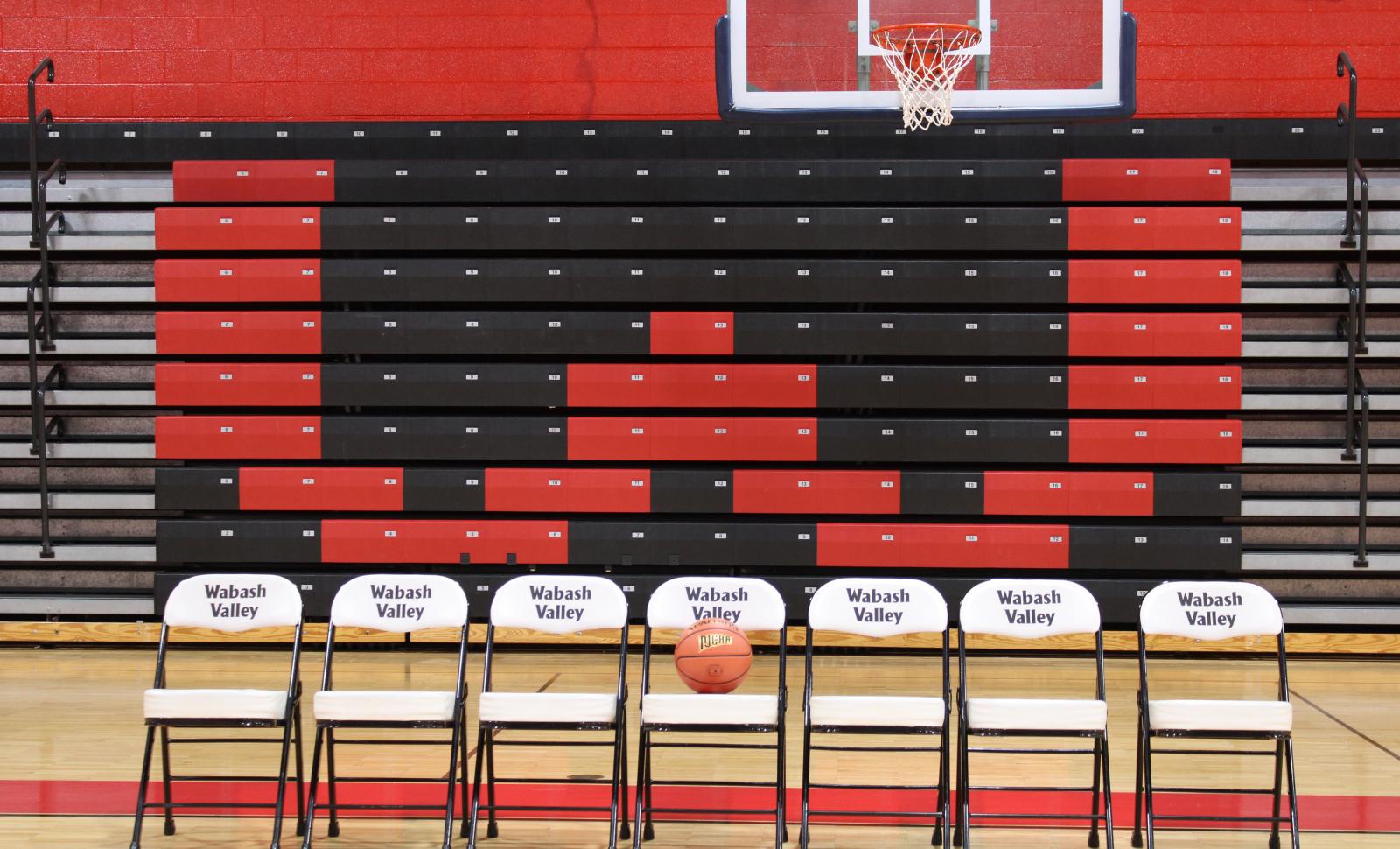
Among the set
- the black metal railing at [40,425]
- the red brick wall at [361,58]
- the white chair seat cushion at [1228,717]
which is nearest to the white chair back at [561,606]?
the white chair seat cushion at [1228,717]

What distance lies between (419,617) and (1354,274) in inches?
236

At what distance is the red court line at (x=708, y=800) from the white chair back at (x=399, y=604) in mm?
684

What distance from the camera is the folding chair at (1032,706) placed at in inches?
164

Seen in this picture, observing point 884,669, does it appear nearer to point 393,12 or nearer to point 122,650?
point 122,650

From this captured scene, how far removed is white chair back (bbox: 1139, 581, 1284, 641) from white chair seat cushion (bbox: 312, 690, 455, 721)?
250 centimetres

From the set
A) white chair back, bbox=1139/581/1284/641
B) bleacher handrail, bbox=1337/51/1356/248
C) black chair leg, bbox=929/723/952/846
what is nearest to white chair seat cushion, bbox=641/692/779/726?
black chair leg, bbox=929/723/952/846

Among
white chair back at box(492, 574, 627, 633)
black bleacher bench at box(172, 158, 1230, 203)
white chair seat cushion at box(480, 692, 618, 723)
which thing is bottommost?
white chair seat cushion at box(480, 692, 618, 723)

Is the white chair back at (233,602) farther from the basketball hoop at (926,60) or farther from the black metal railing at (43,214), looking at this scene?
the black metal railing at (43,214)

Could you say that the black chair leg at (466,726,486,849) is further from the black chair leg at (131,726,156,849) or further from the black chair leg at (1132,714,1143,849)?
the black chair leg at (1132,714,1143,849)

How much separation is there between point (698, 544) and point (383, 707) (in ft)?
11.1

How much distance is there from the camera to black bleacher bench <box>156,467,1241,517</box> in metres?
7.43

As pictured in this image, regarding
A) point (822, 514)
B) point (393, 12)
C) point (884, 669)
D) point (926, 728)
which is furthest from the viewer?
point (393, 12)

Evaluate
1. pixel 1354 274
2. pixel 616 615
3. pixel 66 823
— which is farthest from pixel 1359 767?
pixel 66 823

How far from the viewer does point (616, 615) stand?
4797 mm
